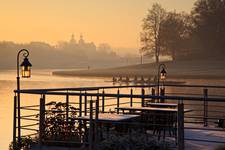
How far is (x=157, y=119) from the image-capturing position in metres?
11.7

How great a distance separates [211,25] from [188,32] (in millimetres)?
4357

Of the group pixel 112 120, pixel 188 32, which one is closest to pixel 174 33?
pixel 188 32

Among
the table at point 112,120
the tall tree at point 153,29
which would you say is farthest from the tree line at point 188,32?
the table at point 112,120

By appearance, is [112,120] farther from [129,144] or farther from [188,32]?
[188,32]

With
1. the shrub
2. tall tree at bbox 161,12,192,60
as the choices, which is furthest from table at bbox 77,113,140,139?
tall tree at bbox 161,12,192,60

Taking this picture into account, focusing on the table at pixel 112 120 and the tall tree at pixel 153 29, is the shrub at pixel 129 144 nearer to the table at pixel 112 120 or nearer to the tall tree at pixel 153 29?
the table at pixel 112 120

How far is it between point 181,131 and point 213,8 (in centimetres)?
9367

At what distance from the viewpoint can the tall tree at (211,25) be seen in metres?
95.3

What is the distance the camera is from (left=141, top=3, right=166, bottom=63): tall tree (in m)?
98.2

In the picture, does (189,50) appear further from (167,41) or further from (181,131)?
(181,131)

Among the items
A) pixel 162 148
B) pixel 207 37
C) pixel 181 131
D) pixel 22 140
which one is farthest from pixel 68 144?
pixel 207 37

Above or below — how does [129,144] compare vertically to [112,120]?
below

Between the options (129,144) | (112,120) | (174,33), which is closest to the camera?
(129,144)

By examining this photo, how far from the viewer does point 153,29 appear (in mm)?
98625
